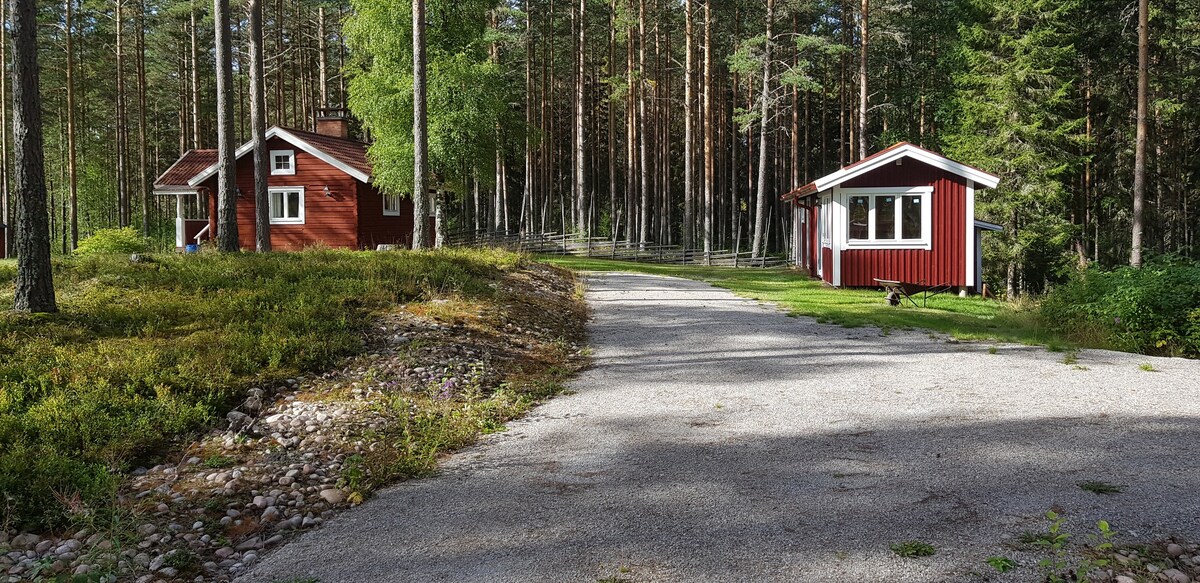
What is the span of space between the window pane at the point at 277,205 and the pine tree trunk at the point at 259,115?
8.15m

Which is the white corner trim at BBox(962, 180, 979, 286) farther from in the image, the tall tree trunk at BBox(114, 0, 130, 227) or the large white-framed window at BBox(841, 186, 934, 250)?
the tall tree trunk at BBox(114, 0, 130, 227)

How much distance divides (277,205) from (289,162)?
1.70 meters

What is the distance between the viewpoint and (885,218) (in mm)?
20094

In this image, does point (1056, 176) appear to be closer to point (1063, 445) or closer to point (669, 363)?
point (669, 363)

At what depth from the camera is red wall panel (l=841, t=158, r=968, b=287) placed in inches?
766

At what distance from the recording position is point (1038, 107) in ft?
84.5

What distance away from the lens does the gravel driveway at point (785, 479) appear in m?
4.08

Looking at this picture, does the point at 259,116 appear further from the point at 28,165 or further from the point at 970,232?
the point at 970,232

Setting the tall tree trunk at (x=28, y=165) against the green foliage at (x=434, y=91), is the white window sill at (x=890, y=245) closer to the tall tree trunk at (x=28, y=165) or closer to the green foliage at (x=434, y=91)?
the green foliage at (x=434, y=91)

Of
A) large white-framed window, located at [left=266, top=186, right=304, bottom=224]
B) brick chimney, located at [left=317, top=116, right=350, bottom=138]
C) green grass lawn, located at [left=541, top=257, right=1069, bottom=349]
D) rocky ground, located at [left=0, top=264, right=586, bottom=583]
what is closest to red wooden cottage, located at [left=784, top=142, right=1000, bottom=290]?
green grass lawn, located at [left=541, top=257, right=1069, bottom=349]

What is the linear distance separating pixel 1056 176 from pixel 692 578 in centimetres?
2712

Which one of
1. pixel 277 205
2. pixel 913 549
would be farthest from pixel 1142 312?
pixel 277 205

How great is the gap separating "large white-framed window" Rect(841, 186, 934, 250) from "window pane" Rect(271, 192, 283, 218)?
19.4m

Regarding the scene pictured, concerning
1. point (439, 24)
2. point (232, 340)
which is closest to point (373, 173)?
point (439, 24)
